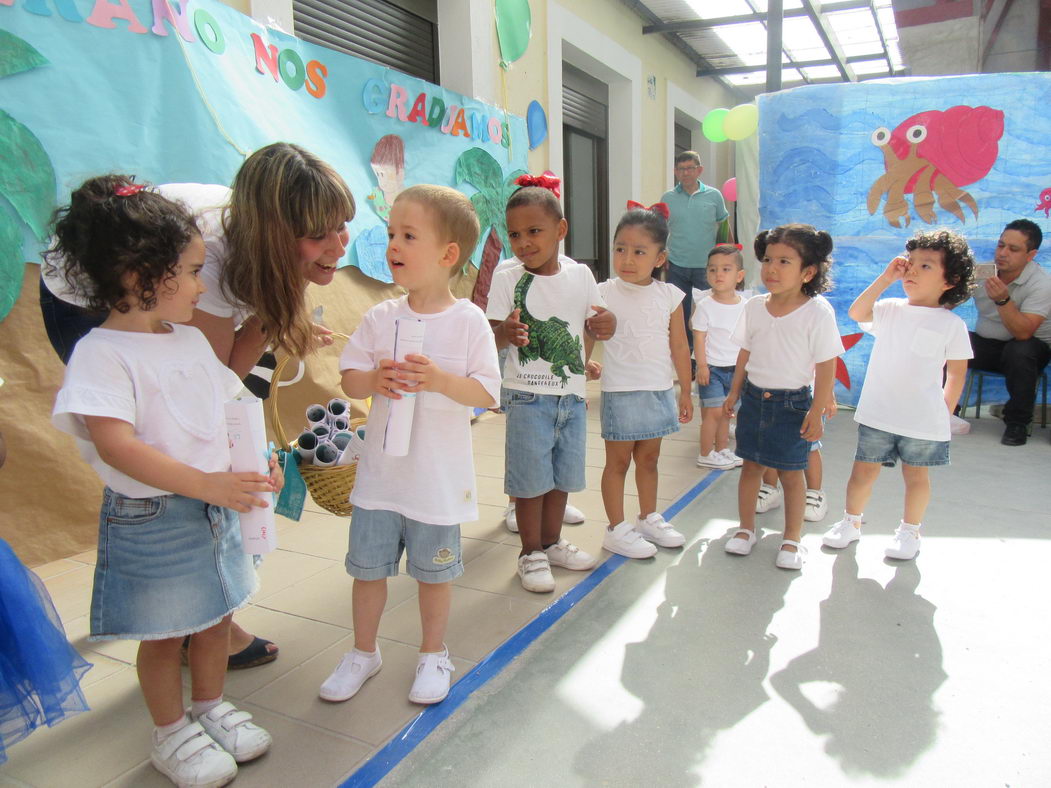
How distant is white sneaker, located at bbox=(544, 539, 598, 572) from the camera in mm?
2666

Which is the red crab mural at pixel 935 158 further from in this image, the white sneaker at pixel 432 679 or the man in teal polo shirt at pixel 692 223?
the white sneaker at pixel 432 679

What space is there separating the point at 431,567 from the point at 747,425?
145 cm

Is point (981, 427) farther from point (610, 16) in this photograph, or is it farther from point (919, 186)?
point (610, 16)

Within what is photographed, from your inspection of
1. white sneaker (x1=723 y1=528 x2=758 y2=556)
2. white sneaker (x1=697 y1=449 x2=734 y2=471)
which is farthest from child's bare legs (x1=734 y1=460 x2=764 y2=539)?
white sneaker (x1=697 y1=449 x2=734 y2=471)

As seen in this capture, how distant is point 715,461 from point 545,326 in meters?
1.94

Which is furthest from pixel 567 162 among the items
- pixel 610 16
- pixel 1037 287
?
pixel 1037 287

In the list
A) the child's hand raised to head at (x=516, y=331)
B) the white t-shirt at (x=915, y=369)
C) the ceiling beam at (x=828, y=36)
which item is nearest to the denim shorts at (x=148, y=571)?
the child's hand raised to head at (x=516, y=331)

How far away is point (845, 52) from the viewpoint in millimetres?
10477

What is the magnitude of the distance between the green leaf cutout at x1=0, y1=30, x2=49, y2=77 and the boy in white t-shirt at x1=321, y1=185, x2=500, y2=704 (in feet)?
5.64

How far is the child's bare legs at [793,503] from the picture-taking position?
273cm

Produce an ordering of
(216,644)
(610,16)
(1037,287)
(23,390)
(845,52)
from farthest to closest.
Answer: (845,52)
(610,16)
(1037,287)
(23,390)
(216,644)

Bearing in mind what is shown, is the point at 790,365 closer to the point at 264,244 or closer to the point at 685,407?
the point at 685,407

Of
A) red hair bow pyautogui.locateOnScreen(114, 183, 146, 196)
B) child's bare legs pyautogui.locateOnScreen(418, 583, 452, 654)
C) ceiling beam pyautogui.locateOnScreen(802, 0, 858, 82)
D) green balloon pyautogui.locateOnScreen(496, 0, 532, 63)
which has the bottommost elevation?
child's bare legs pyautogui.locateOnScreen(418, 583, 452, 654)

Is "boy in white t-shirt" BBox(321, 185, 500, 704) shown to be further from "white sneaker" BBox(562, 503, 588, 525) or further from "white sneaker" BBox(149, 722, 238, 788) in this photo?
"white sneaker" BBox(562, 503, 588, 525)
